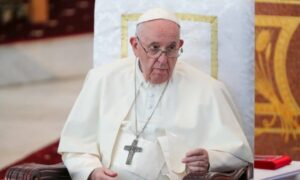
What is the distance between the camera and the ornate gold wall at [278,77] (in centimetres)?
633

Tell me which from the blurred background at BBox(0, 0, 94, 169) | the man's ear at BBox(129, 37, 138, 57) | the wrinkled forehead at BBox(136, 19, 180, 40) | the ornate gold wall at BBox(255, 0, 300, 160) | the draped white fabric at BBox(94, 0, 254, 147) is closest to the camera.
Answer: the wrinkled forehead at BBox(136, 19, 180, 40)

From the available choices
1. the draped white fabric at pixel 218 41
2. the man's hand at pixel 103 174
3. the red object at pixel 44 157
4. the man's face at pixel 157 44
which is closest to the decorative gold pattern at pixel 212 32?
the draped white fabric at pixel 218 41

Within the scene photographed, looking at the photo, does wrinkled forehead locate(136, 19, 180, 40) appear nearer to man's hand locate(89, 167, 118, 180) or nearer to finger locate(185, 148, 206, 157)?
finger locate(185, 148, 206, 157)

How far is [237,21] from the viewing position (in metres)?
5.40

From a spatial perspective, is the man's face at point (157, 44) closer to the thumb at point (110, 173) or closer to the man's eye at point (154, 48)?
the man's eye at point (154, 48)

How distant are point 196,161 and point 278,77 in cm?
176

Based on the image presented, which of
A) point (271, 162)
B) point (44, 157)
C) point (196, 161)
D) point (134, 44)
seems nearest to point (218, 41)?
point (134, 44)

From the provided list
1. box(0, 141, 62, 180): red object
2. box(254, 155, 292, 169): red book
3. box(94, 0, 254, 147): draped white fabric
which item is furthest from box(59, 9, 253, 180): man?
box(0, 141, 62, 180): red object

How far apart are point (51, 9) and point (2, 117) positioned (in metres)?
5.45

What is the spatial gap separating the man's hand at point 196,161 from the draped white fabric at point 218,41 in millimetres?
558

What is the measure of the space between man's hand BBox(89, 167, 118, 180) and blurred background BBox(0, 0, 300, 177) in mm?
1819

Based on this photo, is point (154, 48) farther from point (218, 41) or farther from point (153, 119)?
point (218, 41)

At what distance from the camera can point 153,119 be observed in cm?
514

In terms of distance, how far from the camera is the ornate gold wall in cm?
633
